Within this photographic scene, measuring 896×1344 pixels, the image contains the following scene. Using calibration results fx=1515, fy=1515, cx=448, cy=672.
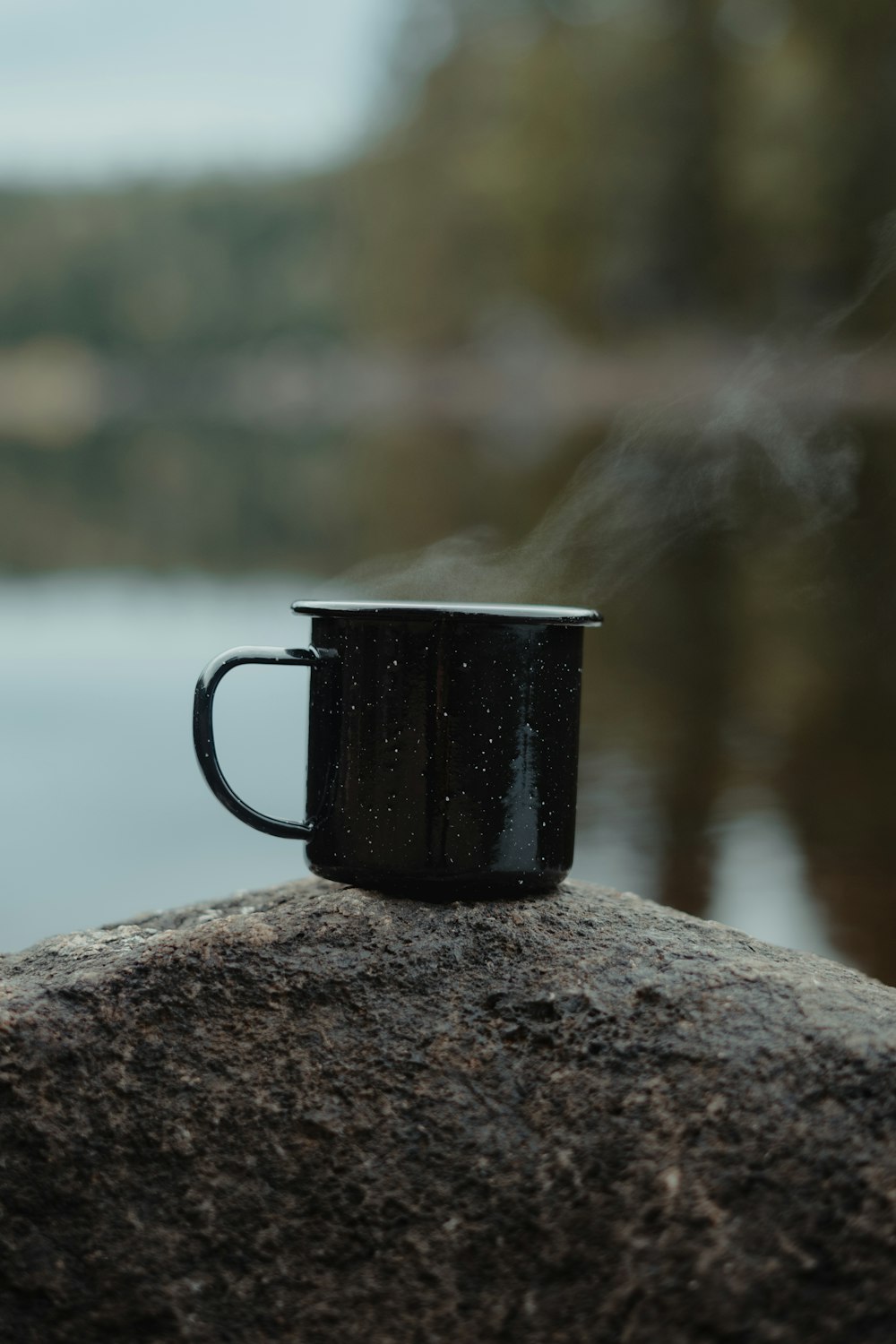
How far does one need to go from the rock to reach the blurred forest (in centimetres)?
51

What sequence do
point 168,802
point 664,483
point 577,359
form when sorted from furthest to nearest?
point 577,359 → point 168,802 → point 664,483

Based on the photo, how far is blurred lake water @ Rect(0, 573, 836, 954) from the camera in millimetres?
3096

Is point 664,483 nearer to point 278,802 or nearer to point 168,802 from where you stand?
point 278,802

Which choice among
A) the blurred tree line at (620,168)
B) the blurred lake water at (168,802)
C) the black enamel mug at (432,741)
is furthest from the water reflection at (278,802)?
the blurred tree line at (620,168)

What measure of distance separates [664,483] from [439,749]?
0.54m

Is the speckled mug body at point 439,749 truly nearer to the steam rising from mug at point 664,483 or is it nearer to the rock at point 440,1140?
the rock at point 440,1140

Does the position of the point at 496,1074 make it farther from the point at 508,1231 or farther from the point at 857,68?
the point at 857,68

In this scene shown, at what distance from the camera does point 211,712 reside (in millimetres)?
A: 1149

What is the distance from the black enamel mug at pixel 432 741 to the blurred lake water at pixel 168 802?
0.85 m

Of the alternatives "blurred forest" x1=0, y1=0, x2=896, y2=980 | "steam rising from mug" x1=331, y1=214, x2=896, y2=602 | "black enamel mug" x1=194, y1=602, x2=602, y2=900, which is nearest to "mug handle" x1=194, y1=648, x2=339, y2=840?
"black enamel mug" x1=194, y1=602, x2=602, y2=900


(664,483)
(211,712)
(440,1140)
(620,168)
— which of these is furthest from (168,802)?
(620,168)

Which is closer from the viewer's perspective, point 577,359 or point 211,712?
point 211,712

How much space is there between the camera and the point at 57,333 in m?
63.7

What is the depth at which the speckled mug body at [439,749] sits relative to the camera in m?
1.11
